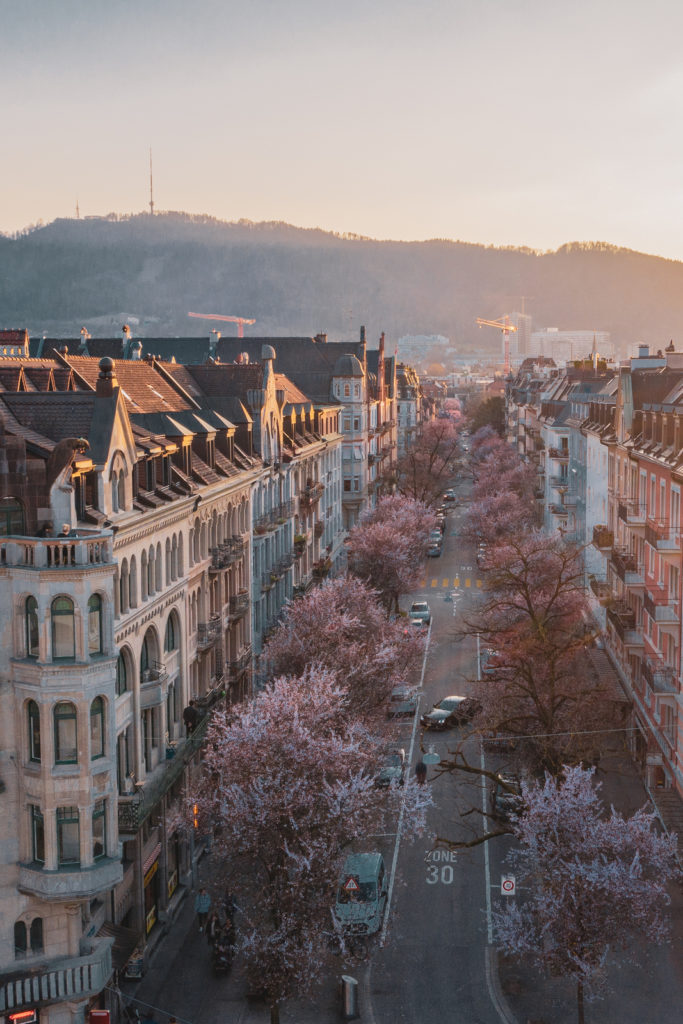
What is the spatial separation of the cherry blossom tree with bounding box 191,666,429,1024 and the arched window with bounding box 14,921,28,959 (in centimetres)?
532

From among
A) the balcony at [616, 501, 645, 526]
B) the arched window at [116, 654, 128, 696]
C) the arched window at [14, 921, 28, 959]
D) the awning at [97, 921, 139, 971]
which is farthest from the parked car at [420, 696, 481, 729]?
the arched window at [14, 921, 28, 959]

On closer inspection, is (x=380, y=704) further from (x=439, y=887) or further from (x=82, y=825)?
(x=82, y=825)

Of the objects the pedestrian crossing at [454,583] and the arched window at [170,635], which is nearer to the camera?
the arched window at [170,635]

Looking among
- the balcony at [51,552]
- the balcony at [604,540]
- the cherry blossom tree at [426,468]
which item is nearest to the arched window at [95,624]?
the balcony at [51,552]

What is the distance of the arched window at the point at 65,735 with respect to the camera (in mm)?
29234

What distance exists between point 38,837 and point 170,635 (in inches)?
472

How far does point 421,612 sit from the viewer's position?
271 feet

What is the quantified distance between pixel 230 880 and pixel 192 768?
40.3 ft

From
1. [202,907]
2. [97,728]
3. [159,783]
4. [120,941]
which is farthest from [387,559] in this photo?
[97,728]

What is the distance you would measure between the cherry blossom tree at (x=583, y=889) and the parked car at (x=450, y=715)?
2448 cm

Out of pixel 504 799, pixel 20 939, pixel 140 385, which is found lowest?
pixel 504 799

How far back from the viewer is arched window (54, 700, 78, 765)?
29.2 m

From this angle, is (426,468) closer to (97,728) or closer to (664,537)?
(664,537)

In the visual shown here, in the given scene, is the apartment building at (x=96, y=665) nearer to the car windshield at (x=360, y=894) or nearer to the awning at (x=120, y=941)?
the awning at (x=120, y=941)
